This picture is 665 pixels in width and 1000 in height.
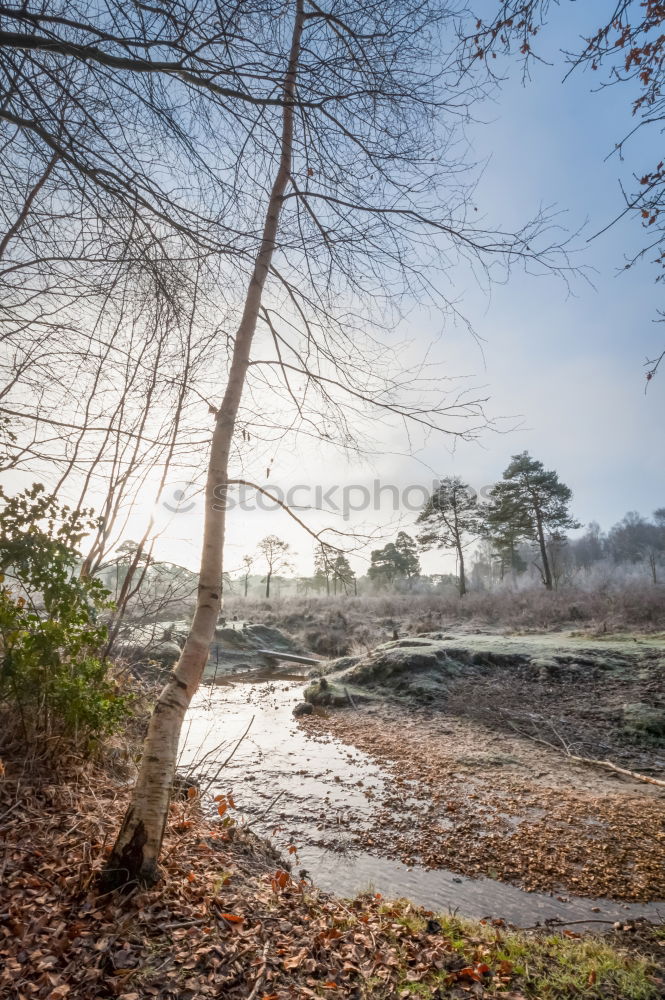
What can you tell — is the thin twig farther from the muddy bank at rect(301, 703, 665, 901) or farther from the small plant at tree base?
the muddy bank at rect(301, 703, 665, 901)

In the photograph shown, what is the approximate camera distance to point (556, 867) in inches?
183

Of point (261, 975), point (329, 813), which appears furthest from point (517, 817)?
point (261, 975)

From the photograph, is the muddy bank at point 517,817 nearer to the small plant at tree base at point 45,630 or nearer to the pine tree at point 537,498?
the small plant at tree base at point 45,630

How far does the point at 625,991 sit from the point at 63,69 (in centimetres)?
573

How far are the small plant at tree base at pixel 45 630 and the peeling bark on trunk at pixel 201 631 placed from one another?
44.3 inches

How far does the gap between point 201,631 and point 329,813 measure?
13.6ft

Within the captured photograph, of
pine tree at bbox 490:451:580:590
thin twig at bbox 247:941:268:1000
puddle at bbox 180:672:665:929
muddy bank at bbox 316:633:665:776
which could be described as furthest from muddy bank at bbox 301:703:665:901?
pine tree at bbox 490:451:580:590

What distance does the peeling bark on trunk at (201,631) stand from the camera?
110 inches

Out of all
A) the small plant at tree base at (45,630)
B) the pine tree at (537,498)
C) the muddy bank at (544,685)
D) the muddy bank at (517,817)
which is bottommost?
the muddy bank at (517,817)

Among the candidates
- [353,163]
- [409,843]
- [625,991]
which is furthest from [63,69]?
[409,843]

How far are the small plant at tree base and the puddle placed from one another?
157 centimetres

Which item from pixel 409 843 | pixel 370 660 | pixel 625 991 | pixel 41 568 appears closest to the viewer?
pixel 625 991

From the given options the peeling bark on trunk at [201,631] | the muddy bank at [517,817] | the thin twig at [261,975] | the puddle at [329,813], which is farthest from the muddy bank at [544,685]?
the peeling bark on trunk at [201,631]

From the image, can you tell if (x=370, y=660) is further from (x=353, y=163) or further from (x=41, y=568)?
(x=353, y=163)
